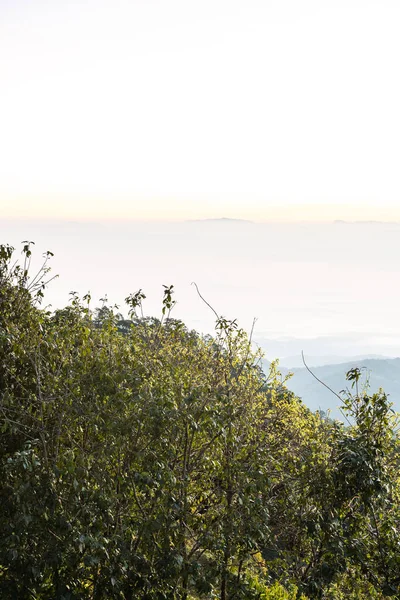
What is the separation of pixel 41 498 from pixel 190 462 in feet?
5.35

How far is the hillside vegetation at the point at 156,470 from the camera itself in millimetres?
6211

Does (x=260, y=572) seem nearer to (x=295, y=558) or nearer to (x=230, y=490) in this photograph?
(x=295, y=558)

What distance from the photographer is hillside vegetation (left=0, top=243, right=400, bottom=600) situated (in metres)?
6.21

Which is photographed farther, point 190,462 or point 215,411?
point 190,462

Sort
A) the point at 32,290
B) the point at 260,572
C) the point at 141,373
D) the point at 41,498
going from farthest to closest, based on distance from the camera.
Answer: the point at 260,572
the point at 32,290
the point at 141,373
the point at 41,498

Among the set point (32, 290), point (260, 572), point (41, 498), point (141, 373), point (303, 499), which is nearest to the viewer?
point (41, 498)

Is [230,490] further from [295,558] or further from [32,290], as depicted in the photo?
[32,290]

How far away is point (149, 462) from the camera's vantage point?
647 cm

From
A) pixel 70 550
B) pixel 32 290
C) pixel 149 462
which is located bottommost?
pixel 70 550

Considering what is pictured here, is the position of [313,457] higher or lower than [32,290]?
lower

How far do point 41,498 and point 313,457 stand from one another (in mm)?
3111

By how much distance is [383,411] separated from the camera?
288 inches

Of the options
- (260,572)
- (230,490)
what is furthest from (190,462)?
(260,572)

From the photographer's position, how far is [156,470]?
20.3ft
